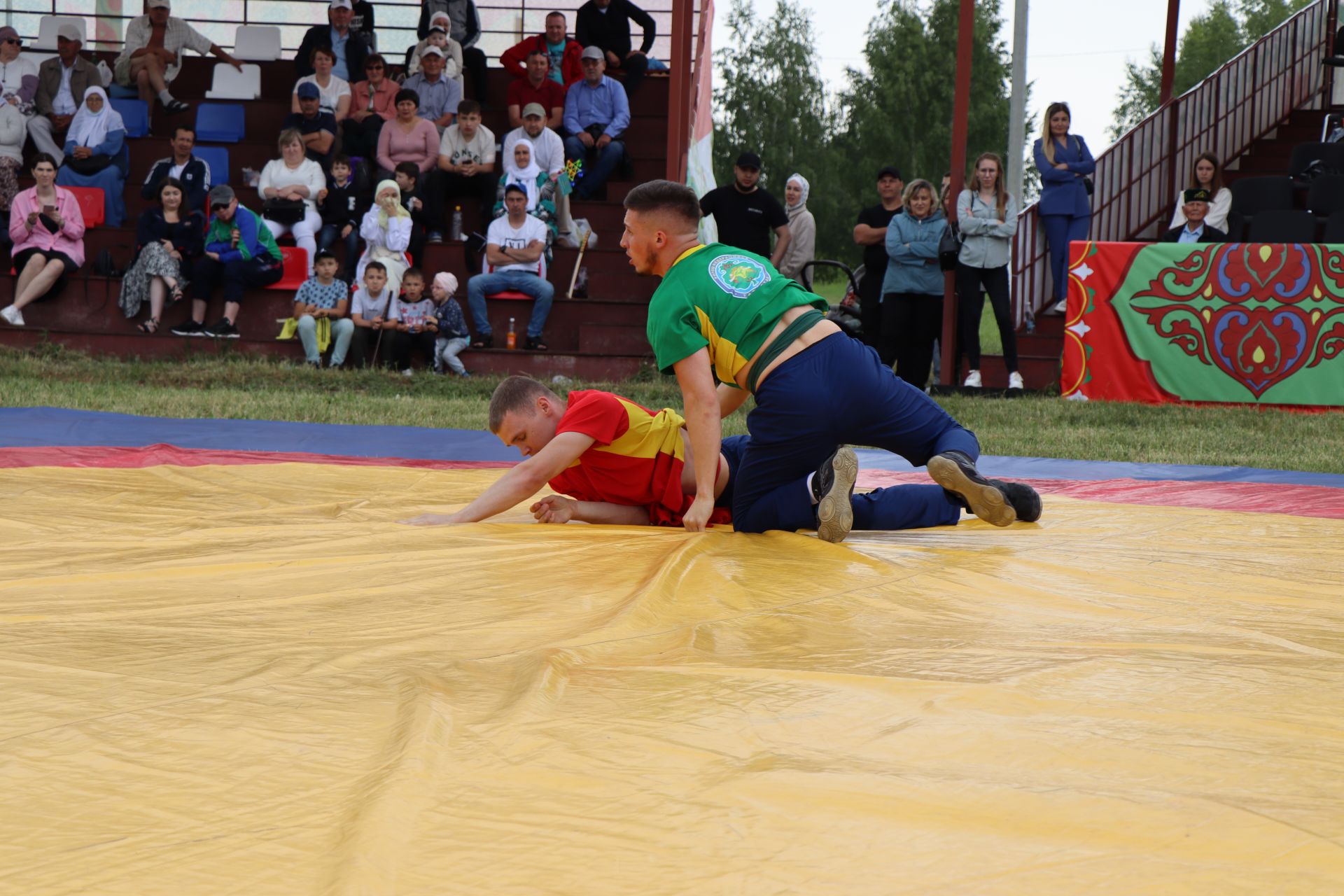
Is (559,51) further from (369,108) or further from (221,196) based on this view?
(221,196)

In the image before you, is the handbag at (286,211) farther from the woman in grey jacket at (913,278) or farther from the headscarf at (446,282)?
the woman in grey jacket at (913,278)

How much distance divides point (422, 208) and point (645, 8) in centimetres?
566

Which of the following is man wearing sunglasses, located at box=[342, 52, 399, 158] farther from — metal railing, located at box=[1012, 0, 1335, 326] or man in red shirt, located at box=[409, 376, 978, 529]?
man in red shirt, located at box=[409, 376, 978, 529]

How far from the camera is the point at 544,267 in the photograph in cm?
973

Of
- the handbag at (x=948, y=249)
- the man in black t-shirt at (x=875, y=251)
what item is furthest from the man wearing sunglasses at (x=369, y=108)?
the handbag at (x=948, y=249)

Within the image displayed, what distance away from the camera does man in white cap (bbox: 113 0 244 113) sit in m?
11.7

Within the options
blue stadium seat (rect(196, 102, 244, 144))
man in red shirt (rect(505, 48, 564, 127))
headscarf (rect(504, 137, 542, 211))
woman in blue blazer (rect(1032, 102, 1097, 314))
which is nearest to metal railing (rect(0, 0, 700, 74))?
blue stadium seat (rect(196, 102, 244, 144))

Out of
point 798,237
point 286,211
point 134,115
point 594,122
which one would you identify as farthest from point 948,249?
point 134,115

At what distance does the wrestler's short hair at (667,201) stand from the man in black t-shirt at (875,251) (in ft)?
19.0

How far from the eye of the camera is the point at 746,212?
946cm

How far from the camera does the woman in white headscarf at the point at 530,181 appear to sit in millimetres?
9883


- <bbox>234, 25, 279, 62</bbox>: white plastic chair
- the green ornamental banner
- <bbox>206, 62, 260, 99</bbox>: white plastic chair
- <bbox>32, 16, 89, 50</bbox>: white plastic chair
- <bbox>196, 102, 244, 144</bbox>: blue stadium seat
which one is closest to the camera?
the green ornamental banner

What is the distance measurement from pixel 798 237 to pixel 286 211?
12.6ft

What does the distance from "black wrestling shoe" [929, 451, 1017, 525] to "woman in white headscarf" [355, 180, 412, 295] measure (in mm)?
6584
